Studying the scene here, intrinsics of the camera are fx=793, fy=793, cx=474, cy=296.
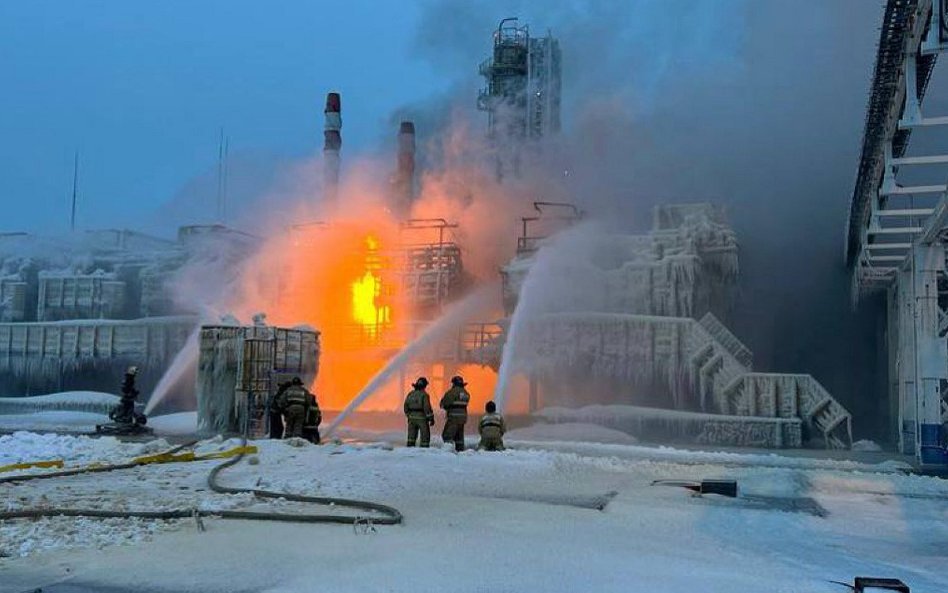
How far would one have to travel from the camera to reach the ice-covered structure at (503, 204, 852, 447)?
25328 mm

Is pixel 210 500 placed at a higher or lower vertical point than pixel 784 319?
lower

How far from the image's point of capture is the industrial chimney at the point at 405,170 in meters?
49.0

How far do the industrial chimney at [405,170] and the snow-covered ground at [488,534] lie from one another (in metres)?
36.4

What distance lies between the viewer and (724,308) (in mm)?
32719

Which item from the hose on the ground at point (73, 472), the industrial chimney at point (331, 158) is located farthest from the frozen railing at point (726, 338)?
the industrial chimney at point (331, 158)

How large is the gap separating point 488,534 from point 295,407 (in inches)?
399

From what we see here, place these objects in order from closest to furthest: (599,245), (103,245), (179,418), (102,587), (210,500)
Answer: (102,587) → (210,500) → (179,418) → (599,245) → (103,245)

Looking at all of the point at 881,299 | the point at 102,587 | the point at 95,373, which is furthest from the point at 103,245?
the point at 102,587

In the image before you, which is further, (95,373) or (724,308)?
(95,373)

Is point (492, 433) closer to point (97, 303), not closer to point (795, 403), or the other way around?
point (795, 403)

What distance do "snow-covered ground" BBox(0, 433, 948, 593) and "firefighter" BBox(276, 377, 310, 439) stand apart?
3751 mm

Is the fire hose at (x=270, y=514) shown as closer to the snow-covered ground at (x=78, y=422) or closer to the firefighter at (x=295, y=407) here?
the firefighter at (x=295, y=407)

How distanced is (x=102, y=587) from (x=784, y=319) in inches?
1391

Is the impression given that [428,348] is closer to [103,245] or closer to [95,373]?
[95,373]
